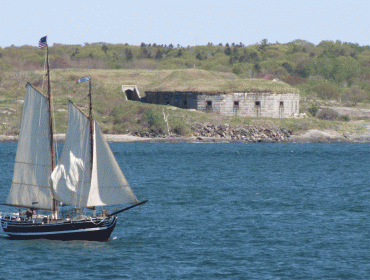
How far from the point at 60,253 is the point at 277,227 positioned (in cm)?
1312

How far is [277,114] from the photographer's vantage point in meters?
105

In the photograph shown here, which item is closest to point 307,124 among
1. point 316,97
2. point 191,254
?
point 316,97

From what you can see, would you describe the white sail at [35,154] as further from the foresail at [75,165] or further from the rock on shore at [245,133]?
the rock on shore at [245,133]

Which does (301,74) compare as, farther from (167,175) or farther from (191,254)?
(191,254)

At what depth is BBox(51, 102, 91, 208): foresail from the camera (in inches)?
1283

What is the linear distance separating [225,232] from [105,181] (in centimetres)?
776

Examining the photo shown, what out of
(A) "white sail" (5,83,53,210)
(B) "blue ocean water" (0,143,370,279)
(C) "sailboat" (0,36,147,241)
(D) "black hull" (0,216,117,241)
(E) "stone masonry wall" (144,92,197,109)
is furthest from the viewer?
(E) "stone masonry wall" (144,92,197,109)

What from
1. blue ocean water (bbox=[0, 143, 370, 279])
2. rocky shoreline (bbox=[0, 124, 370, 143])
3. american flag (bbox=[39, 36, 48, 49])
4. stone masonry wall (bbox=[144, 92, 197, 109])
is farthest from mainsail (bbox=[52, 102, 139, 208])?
stone masonry wall (bbox=[144, 92, 197, 109])

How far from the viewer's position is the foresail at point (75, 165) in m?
32.6

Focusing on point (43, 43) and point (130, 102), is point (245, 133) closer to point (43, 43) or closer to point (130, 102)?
point (130, 102)

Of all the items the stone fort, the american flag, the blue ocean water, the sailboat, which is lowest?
the blue ocean water

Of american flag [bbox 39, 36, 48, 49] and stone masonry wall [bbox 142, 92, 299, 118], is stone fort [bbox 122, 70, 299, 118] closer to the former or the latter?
stone masonry wall [bbox 142, 92, 299, 118]

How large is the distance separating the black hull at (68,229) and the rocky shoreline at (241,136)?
205 feet

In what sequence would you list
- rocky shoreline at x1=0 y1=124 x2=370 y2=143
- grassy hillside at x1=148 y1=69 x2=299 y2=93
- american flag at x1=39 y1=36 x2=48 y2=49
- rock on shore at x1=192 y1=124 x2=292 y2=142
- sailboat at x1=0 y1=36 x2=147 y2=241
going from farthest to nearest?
grassy hillside at x1=148 y1=69 x2=299 y2=93 → rock on shore at x1=192 y1=124 x2=292 y2=142 → rocky shoreline at x1=0 y1=124 x2=370 y2=143 → american flag at x1=39 y1=36 x2=48 y2=49 → sailboat at x1=0 y1=36 x2=147 y2=241
